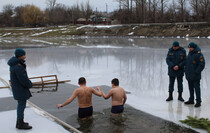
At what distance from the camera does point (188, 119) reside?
224 inches

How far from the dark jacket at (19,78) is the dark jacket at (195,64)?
4.46m

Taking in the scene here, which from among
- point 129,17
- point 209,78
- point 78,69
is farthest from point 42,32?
point 209,78

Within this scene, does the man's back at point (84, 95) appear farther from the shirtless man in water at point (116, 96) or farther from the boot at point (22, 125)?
the boot at point (22, 125)

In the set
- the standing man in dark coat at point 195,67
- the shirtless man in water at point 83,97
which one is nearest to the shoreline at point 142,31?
the standing man in dark coat at point 195,67

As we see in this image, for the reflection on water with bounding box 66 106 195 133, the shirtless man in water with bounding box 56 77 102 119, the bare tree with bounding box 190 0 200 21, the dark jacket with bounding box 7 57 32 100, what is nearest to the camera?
the dark jacket with bounding box 7 57 32 100

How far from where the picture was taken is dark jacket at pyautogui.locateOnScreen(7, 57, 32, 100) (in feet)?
16.6

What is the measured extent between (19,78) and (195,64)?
187 inches

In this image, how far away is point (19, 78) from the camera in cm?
505

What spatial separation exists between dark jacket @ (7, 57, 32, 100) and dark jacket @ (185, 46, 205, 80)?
4456 mm

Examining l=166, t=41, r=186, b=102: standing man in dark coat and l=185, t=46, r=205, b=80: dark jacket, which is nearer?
l=185, t=46, r=205, b=80: dark jacket

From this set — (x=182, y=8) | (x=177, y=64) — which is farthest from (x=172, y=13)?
(x=177, y=64)

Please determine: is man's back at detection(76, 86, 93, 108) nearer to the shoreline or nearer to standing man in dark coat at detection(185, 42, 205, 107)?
standing man in dark coat at detection(185, 42, 205, 107)

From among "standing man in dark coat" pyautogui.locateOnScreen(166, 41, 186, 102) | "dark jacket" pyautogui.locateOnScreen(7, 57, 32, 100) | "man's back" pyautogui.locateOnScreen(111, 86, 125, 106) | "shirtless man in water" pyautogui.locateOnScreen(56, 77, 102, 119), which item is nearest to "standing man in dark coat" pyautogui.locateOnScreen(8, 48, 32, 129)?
"dark jacket" pyautogui.locateOnScreen(7, 57, 32, 100)

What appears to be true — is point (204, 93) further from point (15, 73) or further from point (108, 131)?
point (15, 73)
